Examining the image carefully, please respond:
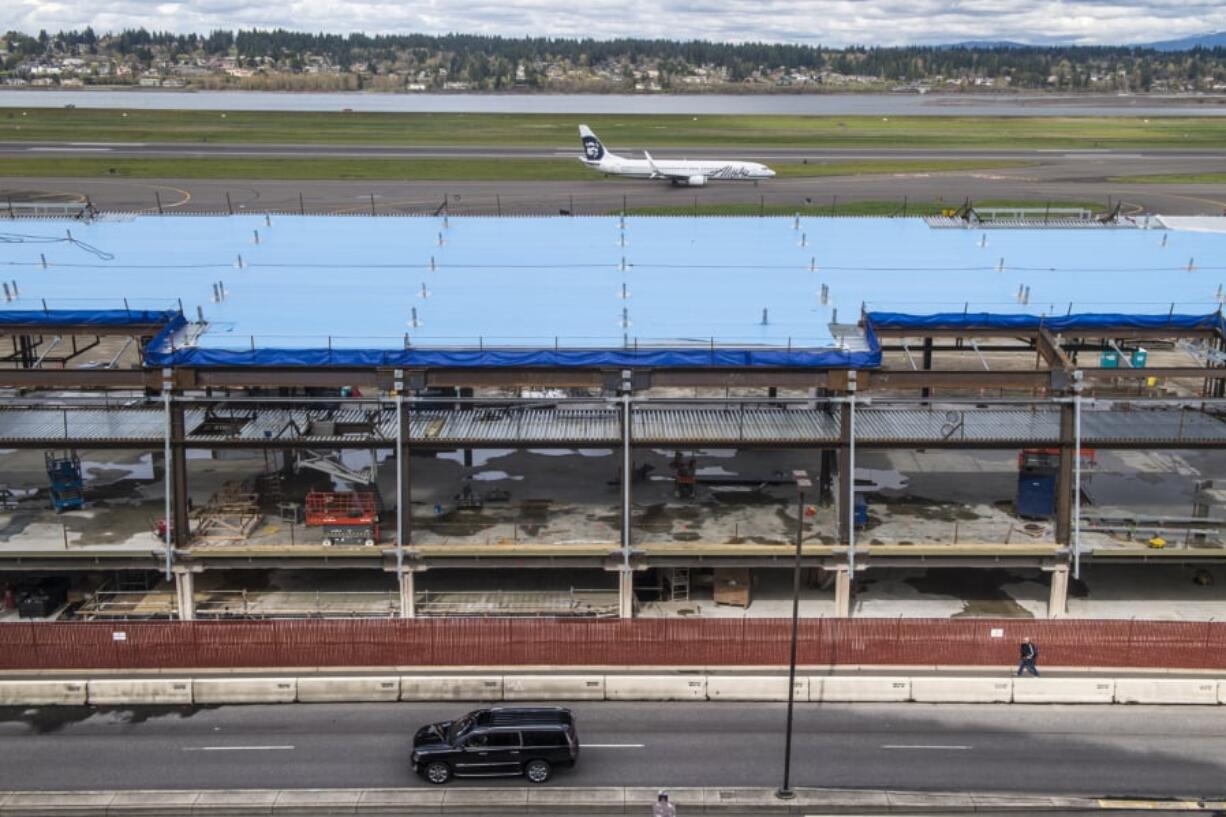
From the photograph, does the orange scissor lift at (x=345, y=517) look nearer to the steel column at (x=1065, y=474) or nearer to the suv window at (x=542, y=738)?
the suv window at (x=542, y=738)

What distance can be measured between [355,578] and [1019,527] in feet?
74.3

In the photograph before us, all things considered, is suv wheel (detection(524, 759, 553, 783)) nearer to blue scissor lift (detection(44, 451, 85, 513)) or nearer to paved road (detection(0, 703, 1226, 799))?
paved road (detection(0, 703, 1226, 799))

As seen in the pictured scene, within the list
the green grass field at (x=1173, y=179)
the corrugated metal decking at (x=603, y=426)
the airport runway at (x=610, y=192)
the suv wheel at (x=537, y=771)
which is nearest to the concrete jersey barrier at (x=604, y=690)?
the suv wheel at (x=537, y=771)

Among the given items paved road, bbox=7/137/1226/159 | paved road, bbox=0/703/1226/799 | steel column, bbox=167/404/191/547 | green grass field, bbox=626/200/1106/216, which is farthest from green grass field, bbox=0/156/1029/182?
paved road, bbox=0/703/1226/799

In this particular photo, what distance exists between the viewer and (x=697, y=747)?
27.8 meters

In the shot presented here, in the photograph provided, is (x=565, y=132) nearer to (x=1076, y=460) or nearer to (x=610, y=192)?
(x=610, y=192)

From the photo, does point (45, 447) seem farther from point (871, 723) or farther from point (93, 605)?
point (871, 723)

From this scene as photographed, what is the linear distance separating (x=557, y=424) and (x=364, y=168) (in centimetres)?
9382

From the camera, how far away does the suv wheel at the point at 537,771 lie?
85.8ft

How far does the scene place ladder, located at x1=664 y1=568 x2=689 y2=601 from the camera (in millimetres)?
36062

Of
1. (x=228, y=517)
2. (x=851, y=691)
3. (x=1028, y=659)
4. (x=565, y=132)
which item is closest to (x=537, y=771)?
(x=851, y=691)

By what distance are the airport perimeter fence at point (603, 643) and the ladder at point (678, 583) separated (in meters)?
4.38

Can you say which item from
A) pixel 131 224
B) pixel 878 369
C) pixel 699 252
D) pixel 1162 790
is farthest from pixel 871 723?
pixel 131 224

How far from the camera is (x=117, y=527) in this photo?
36.5 metres
